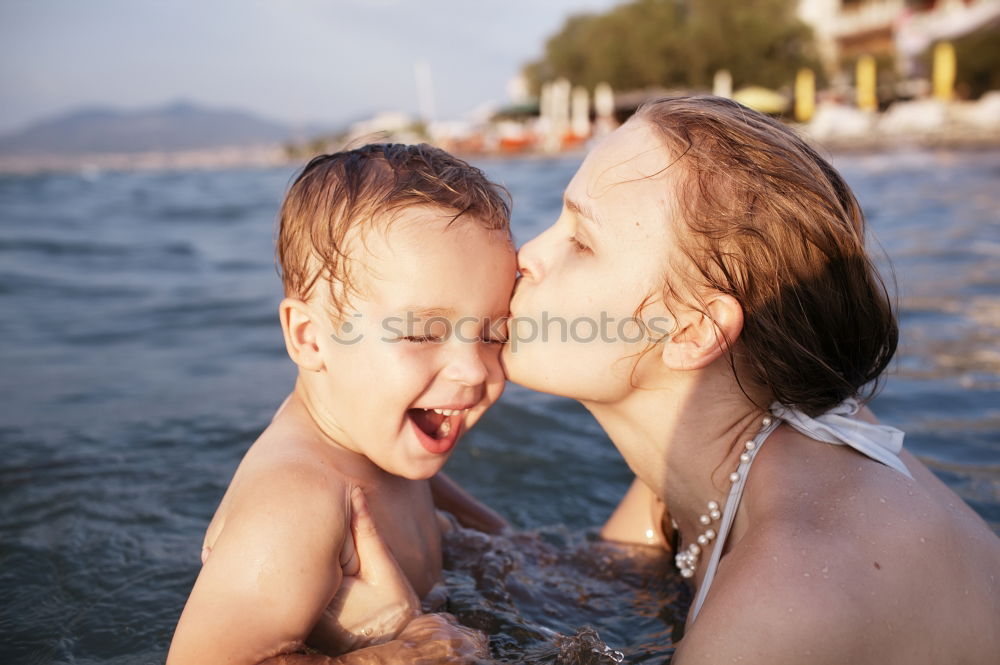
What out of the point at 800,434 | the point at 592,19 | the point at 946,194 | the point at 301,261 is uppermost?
the point at 592,19

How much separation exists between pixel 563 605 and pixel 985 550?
1102 millimetres

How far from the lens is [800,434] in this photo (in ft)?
6.70

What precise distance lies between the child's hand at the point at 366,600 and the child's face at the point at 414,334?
0.18 metres

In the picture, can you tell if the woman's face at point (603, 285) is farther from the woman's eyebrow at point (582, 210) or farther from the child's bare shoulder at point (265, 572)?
the child's bare shoulder at point (265, 572)

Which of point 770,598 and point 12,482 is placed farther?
point 12,482

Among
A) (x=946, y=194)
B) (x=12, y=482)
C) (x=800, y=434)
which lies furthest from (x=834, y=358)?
(x=946, y=194)

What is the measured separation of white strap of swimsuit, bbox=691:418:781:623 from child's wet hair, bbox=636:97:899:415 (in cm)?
11

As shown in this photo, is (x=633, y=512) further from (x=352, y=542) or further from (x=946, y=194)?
(x=946, y=194)

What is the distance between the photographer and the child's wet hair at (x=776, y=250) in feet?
6.37

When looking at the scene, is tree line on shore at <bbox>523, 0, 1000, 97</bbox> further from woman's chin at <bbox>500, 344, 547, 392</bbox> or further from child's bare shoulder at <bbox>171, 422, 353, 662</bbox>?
child's bare shoulder at <bbox>171, 422, 353, 662</bbox>

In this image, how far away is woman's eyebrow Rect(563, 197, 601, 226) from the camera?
2.10 metres

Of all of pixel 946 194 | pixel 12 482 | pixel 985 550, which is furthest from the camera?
pixel 946 194

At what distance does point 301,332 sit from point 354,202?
36 cm

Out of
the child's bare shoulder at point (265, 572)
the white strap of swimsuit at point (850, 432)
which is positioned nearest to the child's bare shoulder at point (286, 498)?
the child's bare shoulder at point (265, 572)
